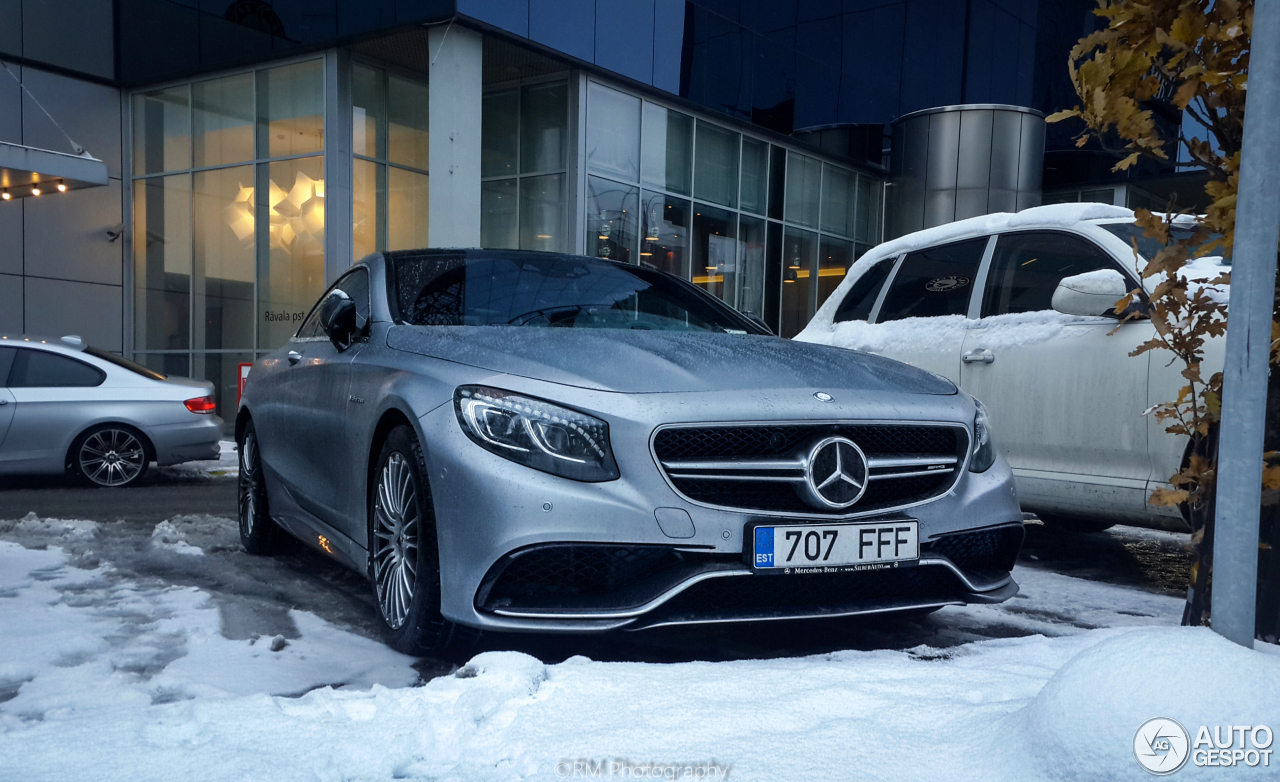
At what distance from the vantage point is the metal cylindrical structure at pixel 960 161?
22.4 m

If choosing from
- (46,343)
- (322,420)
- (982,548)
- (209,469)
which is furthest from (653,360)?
(209,469)

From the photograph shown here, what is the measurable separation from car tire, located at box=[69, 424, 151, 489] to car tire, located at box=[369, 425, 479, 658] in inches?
250

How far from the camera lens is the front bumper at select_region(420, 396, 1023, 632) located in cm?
287

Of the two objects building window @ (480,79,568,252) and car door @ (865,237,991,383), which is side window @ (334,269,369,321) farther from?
building window @ (480,79,568,252)

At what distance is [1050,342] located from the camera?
496 centimetres

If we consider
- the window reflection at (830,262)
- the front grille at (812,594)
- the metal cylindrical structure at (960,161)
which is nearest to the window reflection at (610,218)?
the window reflection at (830,262)

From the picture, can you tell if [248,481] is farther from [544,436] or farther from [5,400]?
A: [5,400]

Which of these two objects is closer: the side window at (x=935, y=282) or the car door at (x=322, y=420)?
the car door at (x=322, y=420)

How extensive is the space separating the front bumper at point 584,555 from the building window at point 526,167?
1234 centimetres

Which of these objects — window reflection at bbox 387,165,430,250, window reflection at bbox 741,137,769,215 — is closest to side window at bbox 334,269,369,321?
window reflection at bbox 387,165,430,250

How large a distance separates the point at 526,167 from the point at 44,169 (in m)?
6.33

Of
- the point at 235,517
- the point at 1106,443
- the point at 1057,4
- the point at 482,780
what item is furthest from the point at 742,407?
the point at 1057,4

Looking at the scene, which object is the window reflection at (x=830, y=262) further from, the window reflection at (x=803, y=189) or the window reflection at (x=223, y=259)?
the window reflection at (x=223, y=259)

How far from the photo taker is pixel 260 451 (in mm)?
5230
